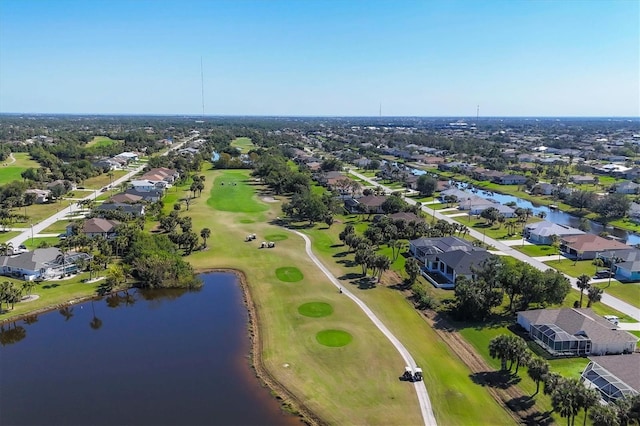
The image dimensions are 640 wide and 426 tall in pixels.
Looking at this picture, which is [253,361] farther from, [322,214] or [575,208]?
[575,208]

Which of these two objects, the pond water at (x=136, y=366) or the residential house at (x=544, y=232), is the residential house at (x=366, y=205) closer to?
the residential house at (x=544, y=232)

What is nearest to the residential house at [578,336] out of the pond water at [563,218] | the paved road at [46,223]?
the pond water at [563,218]

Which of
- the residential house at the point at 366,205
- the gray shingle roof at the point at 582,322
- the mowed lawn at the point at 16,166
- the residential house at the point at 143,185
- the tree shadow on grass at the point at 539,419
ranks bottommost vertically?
the tree shadow on grass at the point at 539,419

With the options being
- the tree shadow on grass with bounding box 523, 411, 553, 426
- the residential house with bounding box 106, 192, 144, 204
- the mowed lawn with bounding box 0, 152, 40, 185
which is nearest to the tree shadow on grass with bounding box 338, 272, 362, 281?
the tree shadow on grass with bounding box 523, 411, 553, 426

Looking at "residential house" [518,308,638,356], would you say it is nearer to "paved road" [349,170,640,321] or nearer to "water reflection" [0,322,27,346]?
"paved road" [349,170,640,321]

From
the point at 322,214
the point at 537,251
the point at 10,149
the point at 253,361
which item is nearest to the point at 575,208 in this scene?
the point at 537,251
